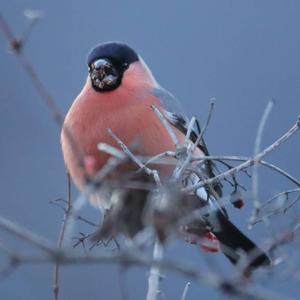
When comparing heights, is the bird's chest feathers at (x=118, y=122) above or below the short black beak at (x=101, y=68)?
below

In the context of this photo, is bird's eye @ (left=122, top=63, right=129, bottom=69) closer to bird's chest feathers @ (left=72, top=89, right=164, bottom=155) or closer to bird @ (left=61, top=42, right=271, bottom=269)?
bird @ (left=61, top=42, right=271, bottom=269)

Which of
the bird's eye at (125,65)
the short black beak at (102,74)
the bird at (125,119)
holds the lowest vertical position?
the bird at (125,119)

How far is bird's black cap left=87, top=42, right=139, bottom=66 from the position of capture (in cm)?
231

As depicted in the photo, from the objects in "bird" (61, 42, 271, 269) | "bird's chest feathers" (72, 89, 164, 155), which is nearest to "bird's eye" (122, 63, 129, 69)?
"bird" (61, 42, 271, 269)

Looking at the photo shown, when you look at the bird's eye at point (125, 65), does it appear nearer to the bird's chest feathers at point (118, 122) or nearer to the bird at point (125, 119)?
the bird at point (125, 119)

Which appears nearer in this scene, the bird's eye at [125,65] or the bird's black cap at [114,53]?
the bird's black cap at [114,53]

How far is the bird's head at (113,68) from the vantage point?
7.61 ft

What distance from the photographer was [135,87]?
2.36m

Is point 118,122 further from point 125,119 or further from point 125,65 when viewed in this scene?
point 125,65

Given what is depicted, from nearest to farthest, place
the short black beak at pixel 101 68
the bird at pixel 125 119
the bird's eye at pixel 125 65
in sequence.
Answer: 1. the bird at pixel 125 119
2. the short black beak at pixel 101 68
3. the bird's eye at pixel 125 65

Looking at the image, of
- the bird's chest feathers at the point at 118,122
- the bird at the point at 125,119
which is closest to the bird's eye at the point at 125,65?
the bird at the point at 125,119

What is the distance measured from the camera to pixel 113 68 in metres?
2.38

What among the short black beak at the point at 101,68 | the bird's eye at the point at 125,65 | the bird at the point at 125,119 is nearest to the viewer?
the bird at the point at 125,119

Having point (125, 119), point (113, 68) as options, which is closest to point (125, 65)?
point (113, 68)
